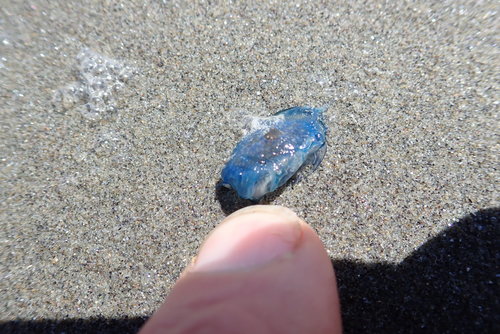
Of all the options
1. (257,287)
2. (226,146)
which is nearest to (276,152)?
(226,146)

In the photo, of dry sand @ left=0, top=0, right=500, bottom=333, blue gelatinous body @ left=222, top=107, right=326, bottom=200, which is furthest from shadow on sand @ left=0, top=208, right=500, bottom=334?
blue gelatinous body @ left=222, top=107, right=326, bottom=200

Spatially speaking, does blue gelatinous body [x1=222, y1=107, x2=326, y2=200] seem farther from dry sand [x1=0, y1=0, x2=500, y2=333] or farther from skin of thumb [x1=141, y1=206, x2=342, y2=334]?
skin of thumb [x1=141, y1=206, x2=342, y2=334]

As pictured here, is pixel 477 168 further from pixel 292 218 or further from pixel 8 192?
pixel 8 192

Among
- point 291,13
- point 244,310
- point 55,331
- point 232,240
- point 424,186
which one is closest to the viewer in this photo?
point 244,310

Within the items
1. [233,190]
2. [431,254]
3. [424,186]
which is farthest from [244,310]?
[424,186]

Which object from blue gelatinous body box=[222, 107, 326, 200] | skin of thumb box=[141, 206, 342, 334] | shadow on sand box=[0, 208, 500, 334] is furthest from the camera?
blue gelatinous body box=[222, 107, 326, 200]

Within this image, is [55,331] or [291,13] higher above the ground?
[291,13]

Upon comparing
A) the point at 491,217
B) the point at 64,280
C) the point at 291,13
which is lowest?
the point at 64,280
